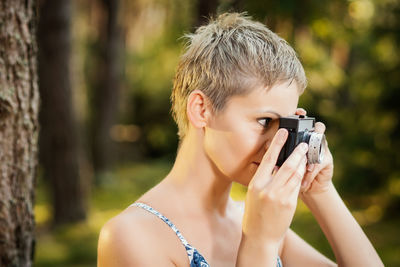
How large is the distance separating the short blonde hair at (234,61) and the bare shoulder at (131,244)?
547 millimetres

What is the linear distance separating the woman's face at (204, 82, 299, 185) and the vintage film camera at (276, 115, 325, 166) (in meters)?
0.07

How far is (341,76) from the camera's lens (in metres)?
8.55

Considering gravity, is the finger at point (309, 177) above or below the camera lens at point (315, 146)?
below

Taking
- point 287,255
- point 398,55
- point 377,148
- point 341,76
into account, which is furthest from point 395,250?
point 287,255

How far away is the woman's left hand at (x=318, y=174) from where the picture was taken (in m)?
1.90

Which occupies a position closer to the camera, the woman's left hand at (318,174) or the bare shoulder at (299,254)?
the woman's left hand at (318,174)

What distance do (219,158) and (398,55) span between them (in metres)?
5.75

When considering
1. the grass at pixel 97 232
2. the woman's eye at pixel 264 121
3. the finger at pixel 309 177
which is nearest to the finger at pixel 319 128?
the finger at pixel 309 177

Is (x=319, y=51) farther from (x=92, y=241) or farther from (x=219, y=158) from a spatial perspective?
(x=219, y=158)

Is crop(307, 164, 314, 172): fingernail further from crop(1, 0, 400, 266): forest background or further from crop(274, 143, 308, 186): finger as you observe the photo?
crop(1, 0, 400, 266): forest background

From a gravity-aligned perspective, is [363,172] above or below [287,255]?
below

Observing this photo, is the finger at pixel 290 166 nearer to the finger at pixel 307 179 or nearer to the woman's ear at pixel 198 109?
the finger at pixel 307 179

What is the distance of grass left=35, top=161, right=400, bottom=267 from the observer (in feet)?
19.1

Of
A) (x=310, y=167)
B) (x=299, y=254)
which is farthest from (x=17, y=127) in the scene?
(x=299, y=254)
